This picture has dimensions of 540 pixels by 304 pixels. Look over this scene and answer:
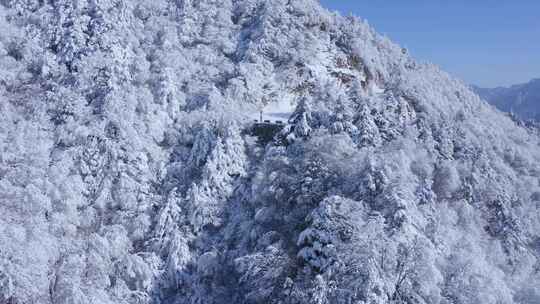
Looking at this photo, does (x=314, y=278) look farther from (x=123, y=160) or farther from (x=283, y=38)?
(x=283, y=38)

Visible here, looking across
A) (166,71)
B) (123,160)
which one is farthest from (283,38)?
(123,160)

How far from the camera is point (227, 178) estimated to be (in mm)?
38156

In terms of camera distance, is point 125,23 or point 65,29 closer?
point 65,29

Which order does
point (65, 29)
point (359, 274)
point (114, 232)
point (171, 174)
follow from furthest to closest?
1. point (65, 29)
2. point (171, 174)
3. point (114, 232)
4. point (359, 274)

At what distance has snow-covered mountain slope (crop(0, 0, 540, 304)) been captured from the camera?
27531 mm

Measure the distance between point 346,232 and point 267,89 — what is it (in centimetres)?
2826

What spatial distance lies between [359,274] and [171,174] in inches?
799

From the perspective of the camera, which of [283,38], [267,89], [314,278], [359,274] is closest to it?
[359,274]

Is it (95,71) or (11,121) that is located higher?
(95,71)

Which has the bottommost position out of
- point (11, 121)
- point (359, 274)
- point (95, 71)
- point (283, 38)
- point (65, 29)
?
point (359, 274)

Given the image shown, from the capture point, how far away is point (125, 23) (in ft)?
173

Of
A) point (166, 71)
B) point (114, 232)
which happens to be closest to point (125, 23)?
A: point (166, 71)

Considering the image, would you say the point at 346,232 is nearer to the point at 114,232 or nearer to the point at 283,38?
the point at 114,232

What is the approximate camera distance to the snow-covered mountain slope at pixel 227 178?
90.3 ft
